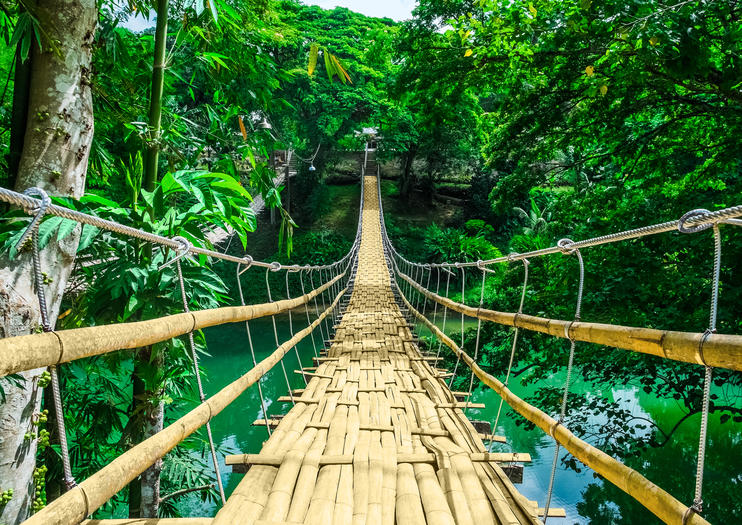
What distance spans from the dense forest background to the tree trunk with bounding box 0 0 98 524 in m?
0.02

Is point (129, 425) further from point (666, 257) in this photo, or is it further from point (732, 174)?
point (732, 174)

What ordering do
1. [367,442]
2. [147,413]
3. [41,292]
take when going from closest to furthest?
[41,292]
[367,442]
[147,413]

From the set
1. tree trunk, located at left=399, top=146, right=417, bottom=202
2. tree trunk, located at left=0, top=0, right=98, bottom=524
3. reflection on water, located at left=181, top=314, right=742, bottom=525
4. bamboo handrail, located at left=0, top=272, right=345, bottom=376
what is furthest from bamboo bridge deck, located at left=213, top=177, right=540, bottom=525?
tree trunk, located at left=399, top=146, right=417, bottom=202

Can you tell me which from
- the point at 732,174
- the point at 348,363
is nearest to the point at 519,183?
the point at 732,174

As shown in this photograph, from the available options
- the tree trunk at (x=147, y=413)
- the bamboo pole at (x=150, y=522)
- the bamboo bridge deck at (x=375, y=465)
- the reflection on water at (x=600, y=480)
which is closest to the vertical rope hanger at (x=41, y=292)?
the bamboo pole at (x=150, y=522)

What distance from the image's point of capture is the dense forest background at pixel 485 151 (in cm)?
147

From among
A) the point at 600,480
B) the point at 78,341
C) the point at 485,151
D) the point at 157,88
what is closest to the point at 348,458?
the point at 78,341

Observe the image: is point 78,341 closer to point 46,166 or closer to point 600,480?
point 46,166

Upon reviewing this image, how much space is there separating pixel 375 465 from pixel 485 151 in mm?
3803

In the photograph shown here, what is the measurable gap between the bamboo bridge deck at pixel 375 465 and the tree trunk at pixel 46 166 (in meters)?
0.63

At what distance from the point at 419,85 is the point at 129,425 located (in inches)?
121

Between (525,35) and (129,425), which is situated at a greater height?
(525,35)

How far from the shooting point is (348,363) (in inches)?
93.1

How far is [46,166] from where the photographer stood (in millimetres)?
1301
